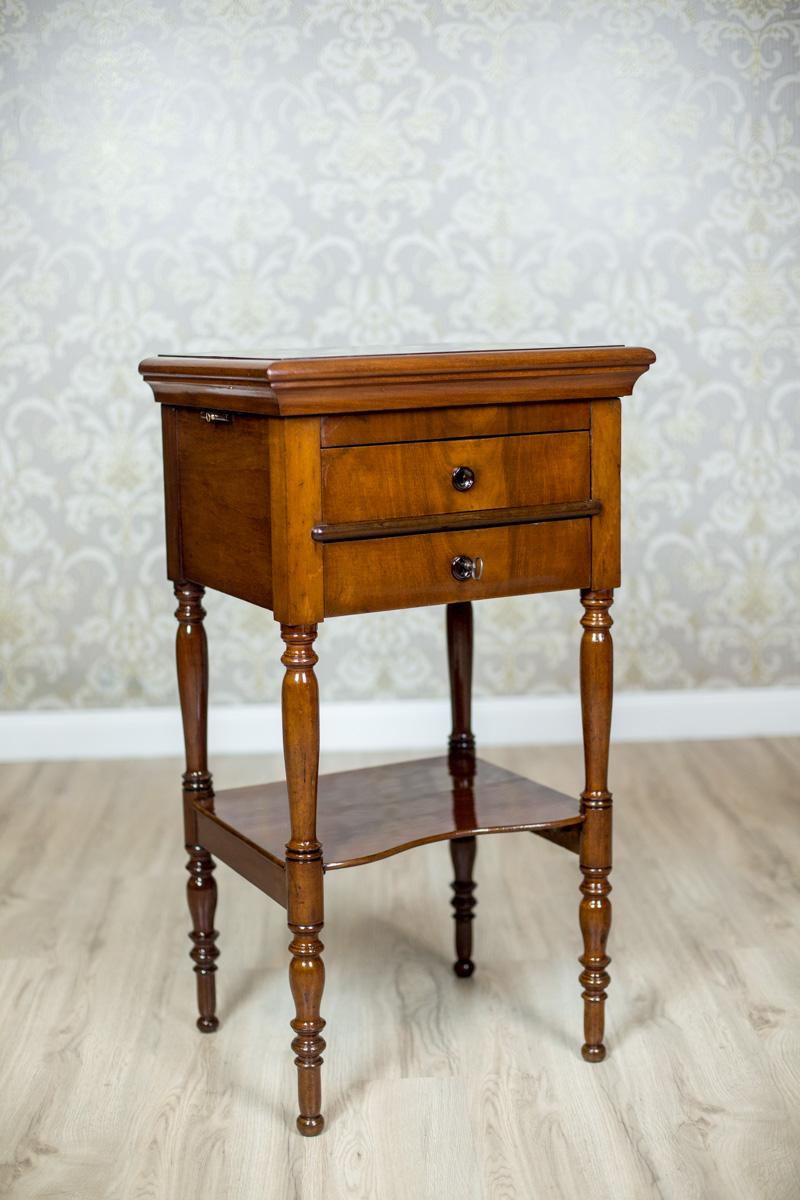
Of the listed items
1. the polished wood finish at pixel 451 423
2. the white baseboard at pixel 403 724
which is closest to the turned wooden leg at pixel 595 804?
the polished wood finish at pixel 451 423

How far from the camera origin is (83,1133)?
186 cm

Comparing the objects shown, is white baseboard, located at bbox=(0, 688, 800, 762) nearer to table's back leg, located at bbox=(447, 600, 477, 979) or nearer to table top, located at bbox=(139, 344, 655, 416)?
table's back leg, located at bbox=(447, 600, 477, 979)

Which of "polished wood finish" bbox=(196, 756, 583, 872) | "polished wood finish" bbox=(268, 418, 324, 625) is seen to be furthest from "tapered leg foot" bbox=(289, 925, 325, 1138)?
"polished wood finish" bbox=(268, 418, 324, 625)

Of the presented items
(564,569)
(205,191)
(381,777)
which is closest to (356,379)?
(564,569)

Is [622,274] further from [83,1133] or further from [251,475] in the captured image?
[83,1133]

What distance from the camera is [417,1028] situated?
84.2 inches

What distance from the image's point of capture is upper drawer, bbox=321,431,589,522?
171 cm

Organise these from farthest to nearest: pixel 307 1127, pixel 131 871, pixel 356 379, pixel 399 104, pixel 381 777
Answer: pixel 399 104 < pixel 131 871 < pixel 381 777 < pixel 307 1127 < pixel 356 379

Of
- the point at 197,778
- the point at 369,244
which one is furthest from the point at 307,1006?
the point at 369,244

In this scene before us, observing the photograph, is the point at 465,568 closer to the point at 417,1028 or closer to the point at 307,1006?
the point at 307,1006

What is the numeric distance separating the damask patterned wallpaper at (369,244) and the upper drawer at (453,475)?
5.64 feet

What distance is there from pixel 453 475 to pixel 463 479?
2cm

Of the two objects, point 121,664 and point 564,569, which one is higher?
point 564,569

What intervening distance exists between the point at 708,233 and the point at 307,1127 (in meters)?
2.51
